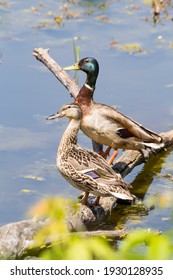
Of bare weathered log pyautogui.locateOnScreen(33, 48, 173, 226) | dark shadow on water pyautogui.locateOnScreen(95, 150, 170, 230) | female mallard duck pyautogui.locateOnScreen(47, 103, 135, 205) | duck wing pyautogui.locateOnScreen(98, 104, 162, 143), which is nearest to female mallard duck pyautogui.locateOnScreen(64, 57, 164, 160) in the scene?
duck wing pyautogui.locateOnScreen(98, 104, 162, 143)

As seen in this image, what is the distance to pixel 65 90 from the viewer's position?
29.4ft

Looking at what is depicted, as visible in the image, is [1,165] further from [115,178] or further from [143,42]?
[143,42]

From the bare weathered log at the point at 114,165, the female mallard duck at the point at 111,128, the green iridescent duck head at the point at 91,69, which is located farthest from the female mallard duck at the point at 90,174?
the green iridescent duck head at the point at 91,69

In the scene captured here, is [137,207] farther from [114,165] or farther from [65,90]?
[65,90]

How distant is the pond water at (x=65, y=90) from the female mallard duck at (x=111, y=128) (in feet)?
1.36

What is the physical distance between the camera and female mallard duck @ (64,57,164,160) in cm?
699

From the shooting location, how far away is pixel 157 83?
9.41 meters

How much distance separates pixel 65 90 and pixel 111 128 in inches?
78.6

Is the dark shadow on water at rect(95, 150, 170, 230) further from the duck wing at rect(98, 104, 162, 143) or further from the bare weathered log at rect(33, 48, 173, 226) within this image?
the duck wing at rect(98, 104, 162, 143)

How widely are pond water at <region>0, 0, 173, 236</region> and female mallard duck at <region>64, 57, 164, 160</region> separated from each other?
41cm

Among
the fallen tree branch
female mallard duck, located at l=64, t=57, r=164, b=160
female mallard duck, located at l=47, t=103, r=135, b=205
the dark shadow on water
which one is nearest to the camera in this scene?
the fallen tree branch

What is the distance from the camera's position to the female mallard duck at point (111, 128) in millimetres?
6992

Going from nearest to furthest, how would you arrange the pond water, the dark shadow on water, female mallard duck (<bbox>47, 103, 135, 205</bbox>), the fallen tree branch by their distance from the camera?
the fallen tree branch
female mallard duck (<bbox>47, 103, 135, 205</bbox>)
the dark shadow on water
the pond water

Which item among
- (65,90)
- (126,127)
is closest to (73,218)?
(126,127)
